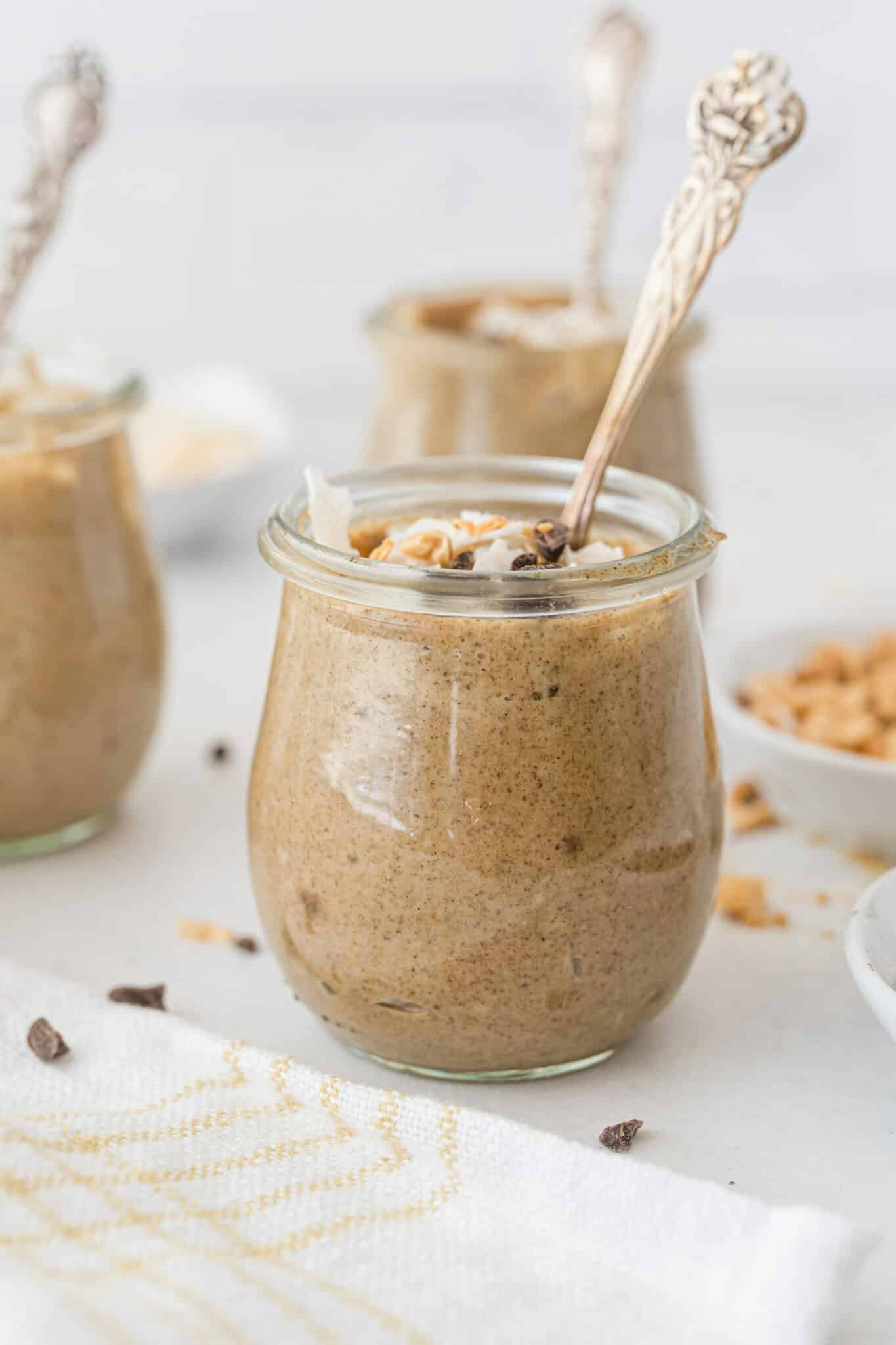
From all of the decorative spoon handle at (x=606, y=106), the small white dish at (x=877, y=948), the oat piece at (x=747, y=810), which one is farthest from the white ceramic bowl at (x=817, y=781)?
the decorative spoon handle at (x=606, y=106)

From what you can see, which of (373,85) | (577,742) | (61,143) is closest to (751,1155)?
(577,742)

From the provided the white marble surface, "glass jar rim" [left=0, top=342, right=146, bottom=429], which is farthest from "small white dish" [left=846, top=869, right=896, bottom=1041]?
"glass jar rim" [left=0, top=342, right=146, bottom=429]

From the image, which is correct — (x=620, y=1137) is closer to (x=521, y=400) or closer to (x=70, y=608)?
(x=70, y=608)

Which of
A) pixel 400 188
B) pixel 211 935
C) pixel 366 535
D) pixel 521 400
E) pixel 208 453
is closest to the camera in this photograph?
pixel 366 535

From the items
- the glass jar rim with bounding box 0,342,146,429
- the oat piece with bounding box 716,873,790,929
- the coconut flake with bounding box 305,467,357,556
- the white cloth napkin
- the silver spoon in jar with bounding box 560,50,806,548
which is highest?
the silver spoon in jar with bounding box 560,50,806,548

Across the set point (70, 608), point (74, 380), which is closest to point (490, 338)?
point (74, 380)

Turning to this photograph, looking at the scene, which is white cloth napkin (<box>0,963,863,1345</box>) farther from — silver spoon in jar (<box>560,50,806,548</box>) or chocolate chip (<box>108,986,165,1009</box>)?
silver spoon in jar (<box>560,50,806,548</box>)
